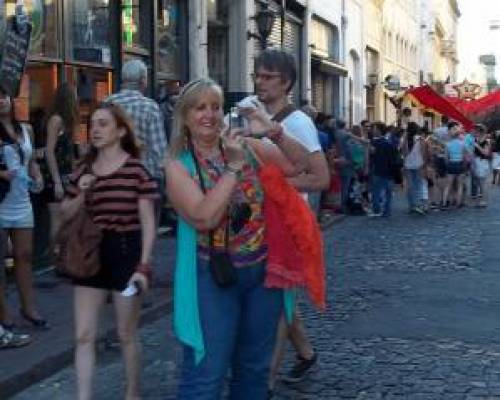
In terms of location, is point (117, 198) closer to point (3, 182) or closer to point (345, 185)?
point (3, 182)

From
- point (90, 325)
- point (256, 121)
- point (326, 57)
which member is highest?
point (326, 57)

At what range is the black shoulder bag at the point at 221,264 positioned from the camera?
395 centimetres

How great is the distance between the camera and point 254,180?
4160mm

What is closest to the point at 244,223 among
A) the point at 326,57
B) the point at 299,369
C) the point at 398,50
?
the point at 299,369

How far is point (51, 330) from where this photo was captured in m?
7.35

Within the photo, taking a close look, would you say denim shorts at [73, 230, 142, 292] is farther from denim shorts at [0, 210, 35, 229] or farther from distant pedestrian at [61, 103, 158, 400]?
denim shorts at [0, 210, 35, 229]

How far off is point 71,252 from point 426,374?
2508 millimetres

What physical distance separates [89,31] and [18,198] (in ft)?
20.5

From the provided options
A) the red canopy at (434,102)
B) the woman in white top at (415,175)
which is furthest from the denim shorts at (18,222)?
the red canopy at (434,102)

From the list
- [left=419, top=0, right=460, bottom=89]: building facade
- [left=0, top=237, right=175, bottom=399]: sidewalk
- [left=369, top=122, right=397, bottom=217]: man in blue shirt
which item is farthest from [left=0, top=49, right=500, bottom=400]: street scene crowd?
[left=419, top=0, right=460, bottom=89]: building facade

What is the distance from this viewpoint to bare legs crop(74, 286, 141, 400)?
5.27 meters

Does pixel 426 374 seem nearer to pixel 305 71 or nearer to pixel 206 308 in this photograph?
pixel 206 308

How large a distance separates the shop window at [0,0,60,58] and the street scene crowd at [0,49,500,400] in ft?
8.90

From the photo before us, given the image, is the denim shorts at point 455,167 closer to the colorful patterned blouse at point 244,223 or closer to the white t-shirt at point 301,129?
the white t-shirt at point 301,129
